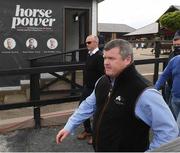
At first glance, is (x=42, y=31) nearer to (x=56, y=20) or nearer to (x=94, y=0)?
(x=56, y=20)

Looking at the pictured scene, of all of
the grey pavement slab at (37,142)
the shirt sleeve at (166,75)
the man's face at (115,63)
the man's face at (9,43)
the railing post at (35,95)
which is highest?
the man's face at (9,43)

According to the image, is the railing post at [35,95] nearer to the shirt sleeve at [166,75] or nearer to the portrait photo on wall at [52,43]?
the shirt sleeve at [166,75]

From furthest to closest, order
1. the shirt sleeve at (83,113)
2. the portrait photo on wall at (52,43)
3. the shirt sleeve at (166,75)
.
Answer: the portrait photo on wall at (52,43), the shirt sleeve at (166,75), the shirt sleeve at (83,113)

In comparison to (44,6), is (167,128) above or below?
below

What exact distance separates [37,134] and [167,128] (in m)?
4.12

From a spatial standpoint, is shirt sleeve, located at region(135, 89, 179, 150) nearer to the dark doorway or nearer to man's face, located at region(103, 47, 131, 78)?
man's face, located at region(103, 47, 131, 78)

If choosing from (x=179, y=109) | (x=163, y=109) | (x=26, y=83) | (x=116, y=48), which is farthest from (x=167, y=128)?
(x=26, y=83)

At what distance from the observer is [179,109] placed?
5121 millimetres

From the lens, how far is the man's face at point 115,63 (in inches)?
116

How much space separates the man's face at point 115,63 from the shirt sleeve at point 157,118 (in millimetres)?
292

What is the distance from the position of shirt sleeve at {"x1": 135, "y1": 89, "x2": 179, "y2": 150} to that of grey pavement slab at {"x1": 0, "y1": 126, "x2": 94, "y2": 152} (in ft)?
10.2

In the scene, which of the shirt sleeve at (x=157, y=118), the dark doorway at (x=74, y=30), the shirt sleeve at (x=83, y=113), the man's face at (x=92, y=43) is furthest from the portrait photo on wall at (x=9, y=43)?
the shirt sleeve at (x=157, y=118)

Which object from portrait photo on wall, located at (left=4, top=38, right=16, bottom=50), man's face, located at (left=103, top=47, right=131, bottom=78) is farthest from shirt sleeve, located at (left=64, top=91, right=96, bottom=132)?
portrait photo on wall, located at (left=4, top=38, right=16, bottom=50)

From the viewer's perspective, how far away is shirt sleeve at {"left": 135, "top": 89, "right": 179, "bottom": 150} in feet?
8.95
